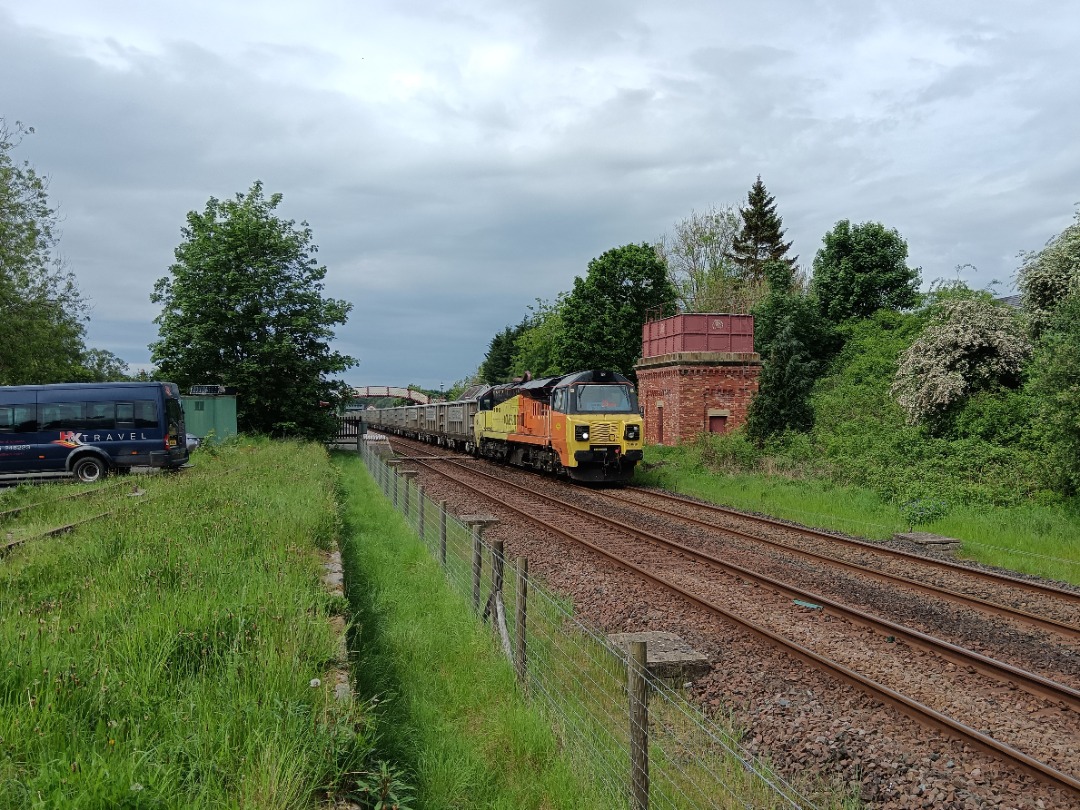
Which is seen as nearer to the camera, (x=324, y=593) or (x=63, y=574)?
(x=324, y=593)

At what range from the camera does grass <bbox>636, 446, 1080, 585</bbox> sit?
37.6ft

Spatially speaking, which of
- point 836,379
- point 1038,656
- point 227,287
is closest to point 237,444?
point 227,287

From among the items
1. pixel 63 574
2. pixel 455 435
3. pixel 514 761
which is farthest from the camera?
pixel 455 435

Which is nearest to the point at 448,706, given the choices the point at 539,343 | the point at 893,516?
the point at 893,516

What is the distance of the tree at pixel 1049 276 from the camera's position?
19703mm

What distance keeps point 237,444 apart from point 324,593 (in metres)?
24.6

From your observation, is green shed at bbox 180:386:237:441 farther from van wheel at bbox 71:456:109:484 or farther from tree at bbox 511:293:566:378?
tree at bbox 511:293:566:378

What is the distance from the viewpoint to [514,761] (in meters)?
4.75

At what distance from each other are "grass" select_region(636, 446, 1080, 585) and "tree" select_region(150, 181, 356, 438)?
18.3m

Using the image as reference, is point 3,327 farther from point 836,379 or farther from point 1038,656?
point 1038,656

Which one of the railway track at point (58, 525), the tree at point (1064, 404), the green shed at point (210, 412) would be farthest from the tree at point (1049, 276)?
the green shed at point (210, 412)

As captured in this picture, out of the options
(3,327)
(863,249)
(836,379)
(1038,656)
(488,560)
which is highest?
(863,249)

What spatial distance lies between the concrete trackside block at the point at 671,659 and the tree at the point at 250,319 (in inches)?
1125

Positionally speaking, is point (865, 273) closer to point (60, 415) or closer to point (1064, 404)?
point (1064, 404)
